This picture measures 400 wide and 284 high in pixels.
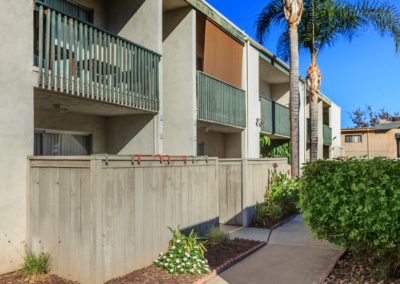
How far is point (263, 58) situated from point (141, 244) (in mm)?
11916

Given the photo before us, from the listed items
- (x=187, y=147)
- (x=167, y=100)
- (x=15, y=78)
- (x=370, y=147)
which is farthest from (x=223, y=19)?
(x=370, y=147)

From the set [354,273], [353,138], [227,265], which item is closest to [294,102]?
[354,273]

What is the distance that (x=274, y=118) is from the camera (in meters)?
17.8

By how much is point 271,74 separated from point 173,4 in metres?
9.86

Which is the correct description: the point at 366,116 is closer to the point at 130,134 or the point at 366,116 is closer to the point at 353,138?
the point at 353,138

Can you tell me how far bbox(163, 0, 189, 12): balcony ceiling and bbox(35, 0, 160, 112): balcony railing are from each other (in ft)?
6.36

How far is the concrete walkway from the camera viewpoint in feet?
20.6

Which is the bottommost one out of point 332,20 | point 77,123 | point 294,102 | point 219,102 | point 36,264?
point 36,264

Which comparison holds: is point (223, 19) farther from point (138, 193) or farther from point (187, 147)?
point (138, 193)

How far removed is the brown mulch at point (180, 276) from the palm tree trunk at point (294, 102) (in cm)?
780

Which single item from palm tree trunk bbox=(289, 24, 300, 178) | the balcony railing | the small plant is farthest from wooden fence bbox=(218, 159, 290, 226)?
A: palm tree trunk bbox=(289, 24, 300, 178)

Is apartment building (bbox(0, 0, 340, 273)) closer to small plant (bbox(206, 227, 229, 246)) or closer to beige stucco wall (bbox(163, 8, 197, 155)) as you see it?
beige stucco wall (bbox(163, 8, 197, 155))

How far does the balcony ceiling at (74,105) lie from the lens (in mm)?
7308

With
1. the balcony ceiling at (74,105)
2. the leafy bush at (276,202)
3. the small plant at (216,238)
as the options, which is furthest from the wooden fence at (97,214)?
the leafy bush at (276,202)
